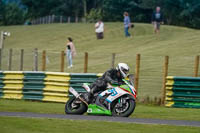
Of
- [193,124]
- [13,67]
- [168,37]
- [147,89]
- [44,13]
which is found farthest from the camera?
[44,13]

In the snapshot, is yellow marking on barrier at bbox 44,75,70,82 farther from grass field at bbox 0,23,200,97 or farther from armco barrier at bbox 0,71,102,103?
grass field at bbox 0,23,200,97

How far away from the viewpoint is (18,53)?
37250 millimetres

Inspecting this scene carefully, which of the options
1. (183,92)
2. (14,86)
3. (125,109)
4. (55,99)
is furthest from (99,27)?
(125,109)

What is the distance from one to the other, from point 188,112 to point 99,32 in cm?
2476

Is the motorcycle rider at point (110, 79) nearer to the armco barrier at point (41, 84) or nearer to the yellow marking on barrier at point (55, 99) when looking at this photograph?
the armco barrier at point (41, 84)

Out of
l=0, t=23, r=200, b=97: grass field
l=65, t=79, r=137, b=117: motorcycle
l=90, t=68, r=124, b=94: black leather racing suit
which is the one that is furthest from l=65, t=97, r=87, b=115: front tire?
l=0, t=23, r=200, b=97: grass field

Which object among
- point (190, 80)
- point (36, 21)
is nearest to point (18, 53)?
point (190, 80)

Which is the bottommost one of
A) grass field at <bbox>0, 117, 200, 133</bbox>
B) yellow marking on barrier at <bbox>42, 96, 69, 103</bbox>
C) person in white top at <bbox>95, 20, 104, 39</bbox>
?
yellow marking on barrier at <bbox>42, 96, 69, 103</bbox>

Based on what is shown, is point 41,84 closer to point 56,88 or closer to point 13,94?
point 56,88

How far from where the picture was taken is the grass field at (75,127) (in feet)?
31.9

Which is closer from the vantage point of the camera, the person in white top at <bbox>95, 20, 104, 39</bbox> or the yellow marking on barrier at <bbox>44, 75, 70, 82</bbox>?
the yellow marking on barrier at <bbox>44, 75, 70, 82</bbox>

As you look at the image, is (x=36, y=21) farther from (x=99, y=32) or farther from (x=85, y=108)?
(x=85, y=108)

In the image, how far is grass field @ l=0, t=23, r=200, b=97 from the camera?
21422 millimetres

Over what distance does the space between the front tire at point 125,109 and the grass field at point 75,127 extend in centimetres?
139
